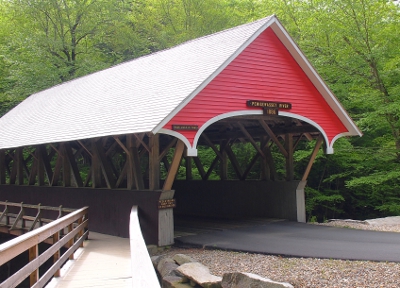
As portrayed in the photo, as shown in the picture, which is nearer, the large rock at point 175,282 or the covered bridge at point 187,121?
the large rock at point 175,282

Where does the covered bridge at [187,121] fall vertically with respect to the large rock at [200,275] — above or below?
above

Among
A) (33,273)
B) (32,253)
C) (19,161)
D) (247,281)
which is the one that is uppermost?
(19,161)

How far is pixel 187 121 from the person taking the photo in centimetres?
983

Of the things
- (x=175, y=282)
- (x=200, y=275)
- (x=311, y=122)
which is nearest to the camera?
(x=200, y=275)

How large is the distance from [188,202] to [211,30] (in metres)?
14.2

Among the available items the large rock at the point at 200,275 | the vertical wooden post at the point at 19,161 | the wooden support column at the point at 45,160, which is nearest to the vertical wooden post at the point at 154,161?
the large rock at the point at 200,275

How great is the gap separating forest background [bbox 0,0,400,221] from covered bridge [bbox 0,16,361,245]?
3.66 metres

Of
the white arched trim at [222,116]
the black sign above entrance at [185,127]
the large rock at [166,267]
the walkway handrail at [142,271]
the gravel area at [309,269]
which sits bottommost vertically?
the large rock at [166,267]

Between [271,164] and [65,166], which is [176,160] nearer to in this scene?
[271,164]

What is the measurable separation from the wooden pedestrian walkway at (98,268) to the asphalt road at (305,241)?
1670mm

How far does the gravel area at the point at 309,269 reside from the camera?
6177mm

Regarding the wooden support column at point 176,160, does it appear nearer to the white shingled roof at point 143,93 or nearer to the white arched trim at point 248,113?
the white arched trim at point 248,113

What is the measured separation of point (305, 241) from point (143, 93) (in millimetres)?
5091

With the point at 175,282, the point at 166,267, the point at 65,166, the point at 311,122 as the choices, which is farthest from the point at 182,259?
the point at 65,166
